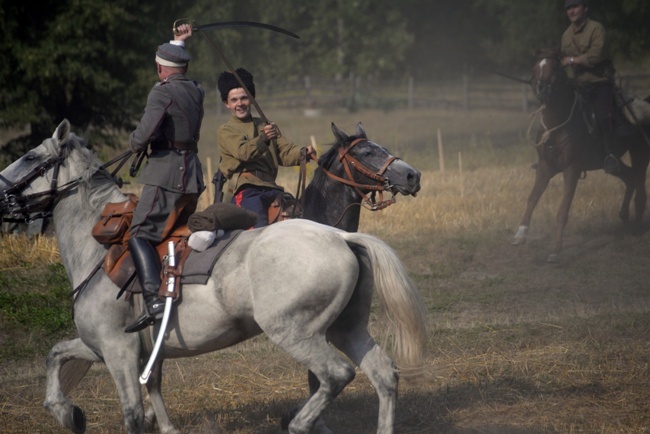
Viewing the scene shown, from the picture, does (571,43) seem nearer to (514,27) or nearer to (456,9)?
(514,27)

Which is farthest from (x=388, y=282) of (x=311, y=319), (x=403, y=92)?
(x=403, y=92)

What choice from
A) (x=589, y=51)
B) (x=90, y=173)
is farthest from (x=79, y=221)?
(x=589, y=51)

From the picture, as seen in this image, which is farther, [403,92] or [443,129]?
[403,92]

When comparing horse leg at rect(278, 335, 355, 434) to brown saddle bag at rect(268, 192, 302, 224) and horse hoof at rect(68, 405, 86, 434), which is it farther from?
brown saddle bag at rect(268, 192, 302, 224)

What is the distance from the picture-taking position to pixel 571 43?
597 inches

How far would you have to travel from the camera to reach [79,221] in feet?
22.6

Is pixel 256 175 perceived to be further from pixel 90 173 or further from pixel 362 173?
pixel 90 173

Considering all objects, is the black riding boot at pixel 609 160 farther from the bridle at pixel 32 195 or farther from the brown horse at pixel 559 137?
the bridle at pixel 32 195

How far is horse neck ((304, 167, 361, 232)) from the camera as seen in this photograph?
826 cm

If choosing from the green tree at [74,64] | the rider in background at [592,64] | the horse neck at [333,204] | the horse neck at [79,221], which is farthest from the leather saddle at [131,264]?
the green tree at [74,64]

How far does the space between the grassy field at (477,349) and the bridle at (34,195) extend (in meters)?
1.84

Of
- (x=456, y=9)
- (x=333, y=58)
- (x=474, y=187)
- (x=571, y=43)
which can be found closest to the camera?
(x=571, y=43)

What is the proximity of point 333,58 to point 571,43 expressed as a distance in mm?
49217

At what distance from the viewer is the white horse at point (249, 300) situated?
6.06 meters
